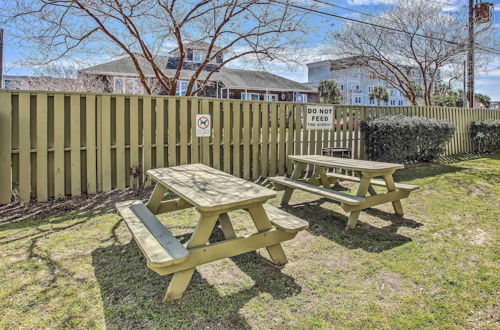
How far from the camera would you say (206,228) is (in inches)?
90.2

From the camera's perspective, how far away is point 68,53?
805 centimetres

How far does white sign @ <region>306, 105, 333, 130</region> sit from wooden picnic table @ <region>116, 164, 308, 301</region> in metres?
3.97

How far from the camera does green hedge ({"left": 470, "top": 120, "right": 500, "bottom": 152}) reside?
11039 millimetres

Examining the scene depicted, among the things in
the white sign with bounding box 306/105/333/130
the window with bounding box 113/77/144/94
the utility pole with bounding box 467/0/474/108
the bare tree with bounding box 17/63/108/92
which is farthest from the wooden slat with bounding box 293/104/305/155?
the window with bounding box 113/77/144/94

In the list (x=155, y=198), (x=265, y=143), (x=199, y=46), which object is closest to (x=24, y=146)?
(x=155, y=198)

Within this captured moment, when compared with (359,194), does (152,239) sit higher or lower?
lower

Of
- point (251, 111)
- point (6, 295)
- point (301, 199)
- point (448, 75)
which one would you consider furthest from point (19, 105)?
point (448, 75)

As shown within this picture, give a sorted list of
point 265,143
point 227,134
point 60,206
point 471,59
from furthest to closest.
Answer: point 471,59 → point 265,143 → point 227,134 → point 60,206

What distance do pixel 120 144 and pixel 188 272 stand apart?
3.21 metres

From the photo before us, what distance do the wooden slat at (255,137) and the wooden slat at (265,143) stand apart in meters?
0.10

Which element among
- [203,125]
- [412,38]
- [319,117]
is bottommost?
[203,125]

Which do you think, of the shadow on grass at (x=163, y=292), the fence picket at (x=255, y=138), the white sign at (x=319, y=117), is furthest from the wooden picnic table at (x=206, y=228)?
the white sign at (x=319, y=117)

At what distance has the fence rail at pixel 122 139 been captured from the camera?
425cm

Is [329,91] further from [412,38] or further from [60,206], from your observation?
[60,206]
